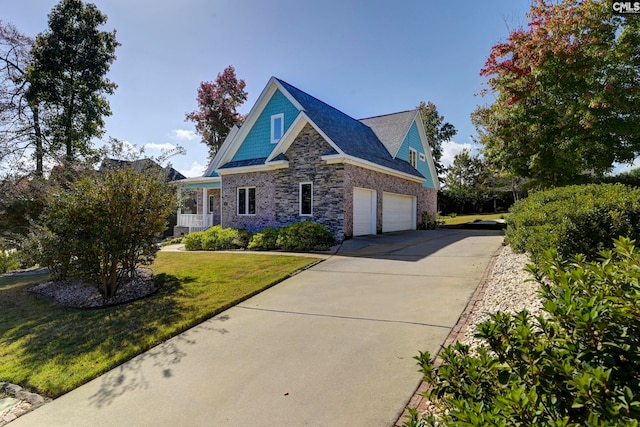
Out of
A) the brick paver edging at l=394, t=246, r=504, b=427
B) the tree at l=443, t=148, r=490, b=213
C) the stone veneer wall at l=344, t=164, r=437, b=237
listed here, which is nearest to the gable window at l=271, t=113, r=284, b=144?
the stone veneer wall at l=344, t=164, r=437, b=237

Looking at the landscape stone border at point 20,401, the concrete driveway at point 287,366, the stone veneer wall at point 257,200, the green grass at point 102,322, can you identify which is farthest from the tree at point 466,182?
the landscape stone border at point 20,401

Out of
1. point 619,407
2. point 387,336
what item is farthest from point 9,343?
point 619,407

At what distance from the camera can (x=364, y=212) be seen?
15484 mm

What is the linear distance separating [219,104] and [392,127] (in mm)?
21880

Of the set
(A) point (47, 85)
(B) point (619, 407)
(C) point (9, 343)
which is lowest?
(C) point (9, 343)

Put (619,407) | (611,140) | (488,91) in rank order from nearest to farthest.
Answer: (619,407), (611,140), (488,91)

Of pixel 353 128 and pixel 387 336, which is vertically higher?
pixel 353 128

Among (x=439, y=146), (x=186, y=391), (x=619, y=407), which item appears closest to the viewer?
(x=619, y=407)

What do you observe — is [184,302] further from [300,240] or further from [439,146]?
[439,146]

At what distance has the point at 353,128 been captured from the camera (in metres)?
18.2

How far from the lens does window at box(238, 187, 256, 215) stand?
1719 cm

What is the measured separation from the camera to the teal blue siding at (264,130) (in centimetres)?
1655

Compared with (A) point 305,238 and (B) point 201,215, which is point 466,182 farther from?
(A) point 305,238

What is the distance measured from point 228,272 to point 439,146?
3546 cm
